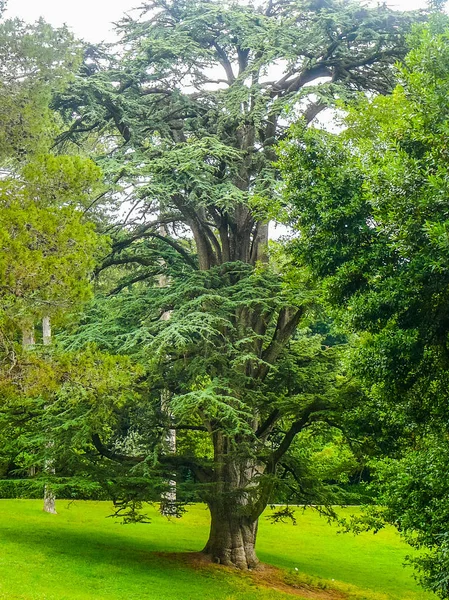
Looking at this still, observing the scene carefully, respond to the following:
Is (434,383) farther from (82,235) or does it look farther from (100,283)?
(100,283)

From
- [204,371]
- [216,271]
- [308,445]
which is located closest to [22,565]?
[204,371]

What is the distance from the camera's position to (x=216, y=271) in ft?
51.6

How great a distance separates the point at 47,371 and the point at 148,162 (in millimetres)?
5407

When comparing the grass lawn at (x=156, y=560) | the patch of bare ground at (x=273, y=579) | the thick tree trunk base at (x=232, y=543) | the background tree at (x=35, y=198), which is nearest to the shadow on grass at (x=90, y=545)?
the grass lawn at (x=156, y=560)

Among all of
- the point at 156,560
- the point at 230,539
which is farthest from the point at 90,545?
the point at 230,539

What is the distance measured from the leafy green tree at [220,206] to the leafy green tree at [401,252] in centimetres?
244

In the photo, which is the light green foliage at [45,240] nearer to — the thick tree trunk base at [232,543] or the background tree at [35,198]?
the background tree at [35,198]

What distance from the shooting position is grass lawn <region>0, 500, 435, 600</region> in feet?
41.8

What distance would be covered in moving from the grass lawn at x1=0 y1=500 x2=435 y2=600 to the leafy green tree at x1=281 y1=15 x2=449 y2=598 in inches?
218

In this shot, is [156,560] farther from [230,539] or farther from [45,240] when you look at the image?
[45,240]

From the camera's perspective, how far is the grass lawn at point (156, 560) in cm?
1274

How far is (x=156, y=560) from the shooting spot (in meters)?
15.9

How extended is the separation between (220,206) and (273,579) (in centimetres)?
880

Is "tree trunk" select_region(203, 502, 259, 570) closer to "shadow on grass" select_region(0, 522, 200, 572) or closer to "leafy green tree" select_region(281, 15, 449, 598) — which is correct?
"shadow on grass" select_region(0, 522, 200, 572)
